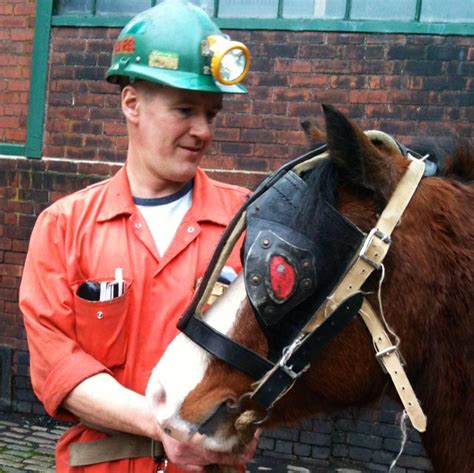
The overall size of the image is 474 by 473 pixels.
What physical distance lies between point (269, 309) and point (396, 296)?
1.05ft

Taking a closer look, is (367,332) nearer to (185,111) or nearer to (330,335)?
(330,335)

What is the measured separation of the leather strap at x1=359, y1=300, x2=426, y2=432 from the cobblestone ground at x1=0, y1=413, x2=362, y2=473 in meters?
3.62

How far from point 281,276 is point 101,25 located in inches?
181

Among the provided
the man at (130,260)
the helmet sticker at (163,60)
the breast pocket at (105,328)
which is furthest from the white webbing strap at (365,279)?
the helmet sticker at (163,60)

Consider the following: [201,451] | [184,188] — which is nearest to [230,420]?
[201,451]

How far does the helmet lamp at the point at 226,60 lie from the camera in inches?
87.3

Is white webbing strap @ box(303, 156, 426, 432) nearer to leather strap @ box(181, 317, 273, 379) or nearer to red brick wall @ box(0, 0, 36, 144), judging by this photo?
leather strap @ box(181, 317, 273, 379)

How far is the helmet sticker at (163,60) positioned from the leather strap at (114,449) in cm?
106

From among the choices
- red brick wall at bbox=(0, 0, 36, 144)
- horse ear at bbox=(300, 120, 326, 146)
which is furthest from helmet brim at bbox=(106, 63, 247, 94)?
red brick wall at bbox=(0, 0, 36, 144)

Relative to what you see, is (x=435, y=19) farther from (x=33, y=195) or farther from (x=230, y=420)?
(x=230, y=420)

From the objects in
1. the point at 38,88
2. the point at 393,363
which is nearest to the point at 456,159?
the point at 393,363

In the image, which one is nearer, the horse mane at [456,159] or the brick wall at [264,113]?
the horse mane at [456,159]

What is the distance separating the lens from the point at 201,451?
6.47 ft

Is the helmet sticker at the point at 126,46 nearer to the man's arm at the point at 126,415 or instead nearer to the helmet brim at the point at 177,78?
the helmet brim at the point at 177,78
